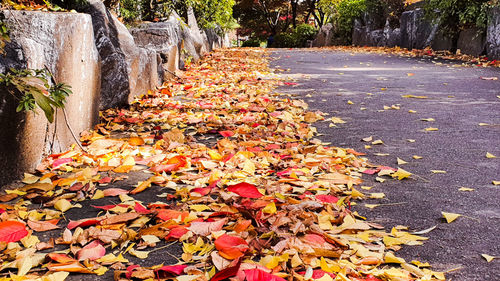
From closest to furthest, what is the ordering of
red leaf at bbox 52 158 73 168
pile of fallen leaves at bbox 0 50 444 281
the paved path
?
1. pile of fallen leaves at bbox 0 50 444 281
2. the paved path
3. red leaf at bbox 52 158 73 168

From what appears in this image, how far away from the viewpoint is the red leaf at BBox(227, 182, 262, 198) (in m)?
1.97

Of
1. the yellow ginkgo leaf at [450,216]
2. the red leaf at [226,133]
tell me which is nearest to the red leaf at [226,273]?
the yellow ginkgo leaf at [450,216]

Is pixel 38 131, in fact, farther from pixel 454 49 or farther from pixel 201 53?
pixel 454 49

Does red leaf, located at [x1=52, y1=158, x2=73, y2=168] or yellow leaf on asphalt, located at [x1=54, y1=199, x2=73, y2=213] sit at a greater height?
red leaf, located at [x1=52, y1=158, x2=73, y2=168]

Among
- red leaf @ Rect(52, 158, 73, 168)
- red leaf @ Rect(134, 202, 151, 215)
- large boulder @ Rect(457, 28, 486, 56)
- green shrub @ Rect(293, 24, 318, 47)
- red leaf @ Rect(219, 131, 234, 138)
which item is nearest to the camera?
red leaf @ Rect(134, 202, 151, 215)

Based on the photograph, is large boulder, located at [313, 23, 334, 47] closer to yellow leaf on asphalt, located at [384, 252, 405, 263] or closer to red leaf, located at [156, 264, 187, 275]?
yellow leaf on asphalt, located at [384, 252, 405, 263]

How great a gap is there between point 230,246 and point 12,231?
2.76 ft

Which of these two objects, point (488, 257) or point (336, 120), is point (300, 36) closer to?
point (336, 120)

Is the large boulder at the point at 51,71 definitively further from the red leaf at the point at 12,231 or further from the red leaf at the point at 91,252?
the red leaf at the point at 91,252

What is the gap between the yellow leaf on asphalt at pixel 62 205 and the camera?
1857mm

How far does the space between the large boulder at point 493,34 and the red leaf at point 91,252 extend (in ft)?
27.1

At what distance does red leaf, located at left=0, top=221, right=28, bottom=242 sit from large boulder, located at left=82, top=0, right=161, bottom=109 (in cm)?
208

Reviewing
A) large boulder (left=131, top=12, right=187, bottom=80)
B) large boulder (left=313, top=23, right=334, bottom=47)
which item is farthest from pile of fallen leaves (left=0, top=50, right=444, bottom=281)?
large boulder (left=313, top=23, right=334, bottom=47)

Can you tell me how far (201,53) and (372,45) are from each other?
A: 7.72 metres
